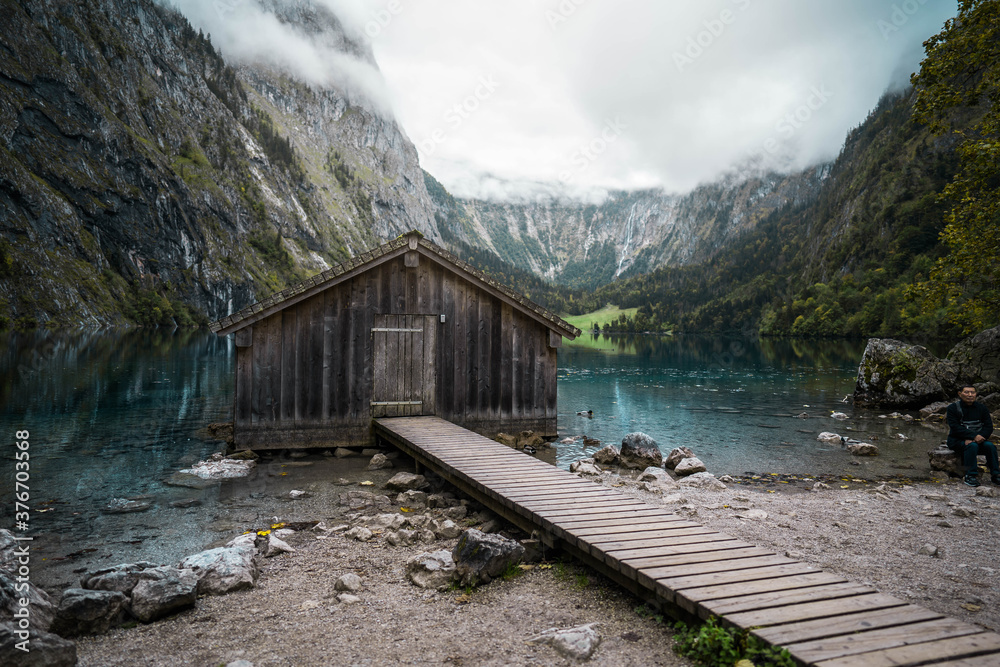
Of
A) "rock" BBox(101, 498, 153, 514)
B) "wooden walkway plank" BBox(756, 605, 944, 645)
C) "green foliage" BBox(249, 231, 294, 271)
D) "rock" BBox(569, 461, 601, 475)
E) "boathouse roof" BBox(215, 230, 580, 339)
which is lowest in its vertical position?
"rock" BBox(101, 498, 153, 514)

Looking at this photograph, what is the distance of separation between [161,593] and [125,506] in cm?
643

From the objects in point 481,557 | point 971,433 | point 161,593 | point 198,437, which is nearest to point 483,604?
point 481,557

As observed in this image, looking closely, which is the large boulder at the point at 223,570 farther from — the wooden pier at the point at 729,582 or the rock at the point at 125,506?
the rock at the point at 125,506

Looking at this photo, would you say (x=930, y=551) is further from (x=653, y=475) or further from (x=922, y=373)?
(x=922, y=373)

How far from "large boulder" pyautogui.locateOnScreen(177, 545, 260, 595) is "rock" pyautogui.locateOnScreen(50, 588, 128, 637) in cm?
98

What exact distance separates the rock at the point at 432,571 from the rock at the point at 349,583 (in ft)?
2.10

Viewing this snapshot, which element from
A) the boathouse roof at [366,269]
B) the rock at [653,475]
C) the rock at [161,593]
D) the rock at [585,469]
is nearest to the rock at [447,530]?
the rock at [161,593]

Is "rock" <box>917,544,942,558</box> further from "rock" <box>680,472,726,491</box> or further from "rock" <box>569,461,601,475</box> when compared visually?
"rock" <box>569,461,601,475</box>

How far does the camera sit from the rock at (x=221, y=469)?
14.2m

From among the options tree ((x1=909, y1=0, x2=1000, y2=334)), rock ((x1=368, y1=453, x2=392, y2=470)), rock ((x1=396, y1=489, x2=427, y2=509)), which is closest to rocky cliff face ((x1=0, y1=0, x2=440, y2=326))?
rock ((x1=368, y1=453, x2=392, y2=470))

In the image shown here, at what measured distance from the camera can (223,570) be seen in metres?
7.54

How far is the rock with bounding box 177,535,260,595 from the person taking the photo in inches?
289

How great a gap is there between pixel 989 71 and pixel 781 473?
39.1 feet

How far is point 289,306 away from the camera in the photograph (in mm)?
15781
